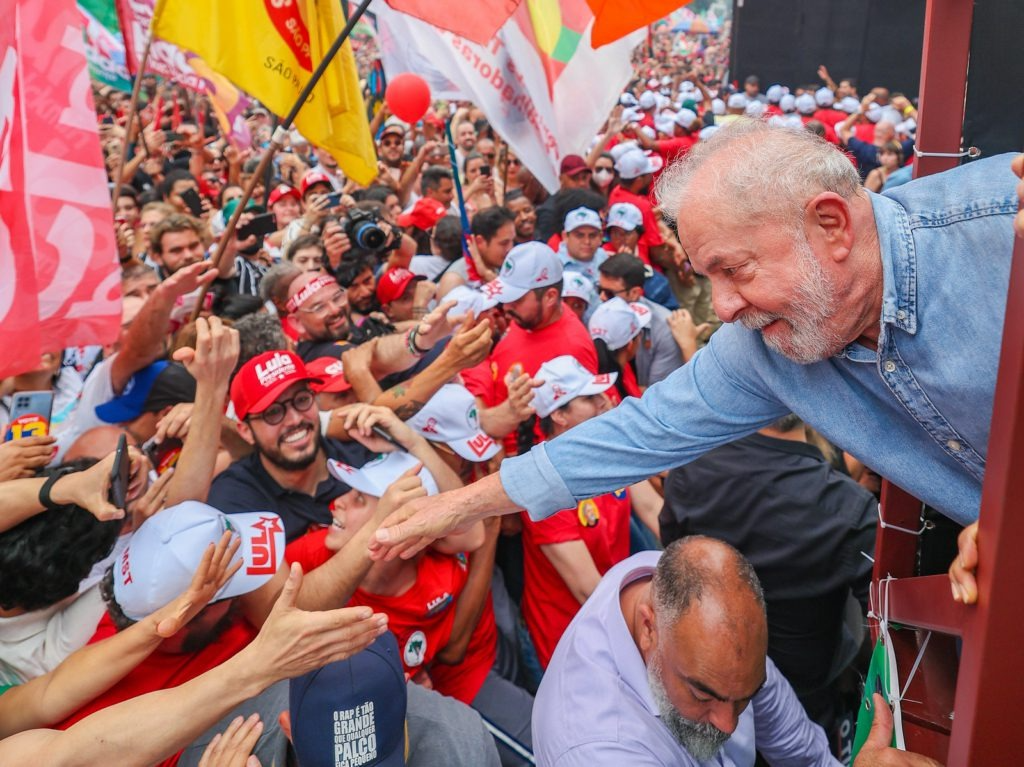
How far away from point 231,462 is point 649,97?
1405cm

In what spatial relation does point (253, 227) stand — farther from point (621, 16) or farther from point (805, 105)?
point (805, 105)

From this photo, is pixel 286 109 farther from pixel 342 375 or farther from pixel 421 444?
pixel 421 444

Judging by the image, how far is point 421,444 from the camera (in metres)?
3.03

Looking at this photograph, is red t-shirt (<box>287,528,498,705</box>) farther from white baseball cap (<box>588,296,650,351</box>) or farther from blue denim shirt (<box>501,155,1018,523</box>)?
white baseball cap (<box>588,296,650,351</box>)

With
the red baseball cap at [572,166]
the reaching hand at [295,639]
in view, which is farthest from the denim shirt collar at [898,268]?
the red baseball cap at [572,166]

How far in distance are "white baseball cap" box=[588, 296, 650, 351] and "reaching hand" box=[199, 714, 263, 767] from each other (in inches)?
123

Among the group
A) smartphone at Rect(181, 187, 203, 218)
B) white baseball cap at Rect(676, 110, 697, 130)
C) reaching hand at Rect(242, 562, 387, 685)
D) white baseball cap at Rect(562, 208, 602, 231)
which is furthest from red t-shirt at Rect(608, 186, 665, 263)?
white baseball cap at Rect(676, 110, 697, 130)

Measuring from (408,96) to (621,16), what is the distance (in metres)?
2.91

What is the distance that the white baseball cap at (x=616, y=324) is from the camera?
181 inches

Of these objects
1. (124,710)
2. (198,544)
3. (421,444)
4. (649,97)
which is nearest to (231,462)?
(421,444)

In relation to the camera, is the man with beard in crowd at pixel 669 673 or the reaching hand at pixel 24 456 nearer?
the man with beard in crowd at pixel 669 673

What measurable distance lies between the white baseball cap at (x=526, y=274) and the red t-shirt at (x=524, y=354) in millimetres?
228

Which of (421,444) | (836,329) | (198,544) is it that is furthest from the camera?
(421,444)

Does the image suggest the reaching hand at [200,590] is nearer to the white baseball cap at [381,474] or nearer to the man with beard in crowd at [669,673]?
the white baseball cap at [381,474]
